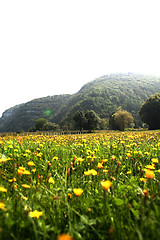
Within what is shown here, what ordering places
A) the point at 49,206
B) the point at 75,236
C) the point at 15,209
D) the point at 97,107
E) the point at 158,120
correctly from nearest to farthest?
the point at 75,236, the point at 15,209, the point at 49,206, the point at 158,120, the point at 97,107

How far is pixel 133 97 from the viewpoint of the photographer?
108750 mm

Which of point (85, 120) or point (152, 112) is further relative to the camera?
point (85, 120)

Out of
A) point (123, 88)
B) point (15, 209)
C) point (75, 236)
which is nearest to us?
point (75, 236)

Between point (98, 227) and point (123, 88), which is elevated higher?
point (123, 88)

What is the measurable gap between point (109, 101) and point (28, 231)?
10738cm

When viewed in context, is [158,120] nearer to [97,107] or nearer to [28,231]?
[28,231]

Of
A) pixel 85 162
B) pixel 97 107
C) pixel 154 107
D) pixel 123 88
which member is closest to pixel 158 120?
pixel 154 107

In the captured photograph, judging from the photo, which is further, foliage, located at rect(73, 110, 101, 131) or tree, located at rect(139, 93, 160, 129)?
foliage, located at rect(73, 110, 101, 131)

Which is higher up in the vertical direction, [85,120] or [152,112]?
[152,112]

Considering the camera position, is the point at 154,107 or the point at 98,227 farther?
the point at 154,107

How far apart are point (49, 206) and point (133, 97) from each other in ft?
380

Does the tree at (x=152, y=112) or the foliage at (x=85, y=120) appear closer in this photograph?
the tree at (x=152, y=112)

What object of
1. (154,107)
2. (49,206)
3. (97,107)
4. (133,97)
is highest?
(133,97)

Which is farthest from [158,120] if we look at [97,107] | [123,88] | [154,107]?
[123,88]
